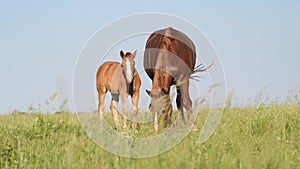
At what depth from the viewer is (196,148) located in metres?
4.64

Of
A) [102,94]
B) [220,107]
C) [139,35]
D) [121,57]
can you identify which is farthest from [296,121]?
[102,94]

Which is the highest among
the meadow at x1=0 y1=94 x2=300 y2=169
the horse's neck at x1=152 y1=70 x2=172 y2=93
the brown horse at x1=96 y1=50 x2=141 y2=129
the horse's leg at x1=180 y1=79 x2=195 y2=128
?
the brown horse at x1=96 y1=50 x2=141 y2=129

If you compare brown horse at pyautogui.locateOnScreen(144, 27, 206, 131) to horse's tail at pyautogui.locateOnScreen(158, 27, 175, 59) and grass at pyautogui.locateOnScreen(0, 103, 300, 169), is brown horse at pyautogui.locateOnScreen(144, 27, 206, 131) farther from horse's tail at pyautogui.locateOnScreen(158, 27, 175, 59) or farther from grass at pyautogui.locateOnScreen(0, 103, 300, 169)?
grass at pyautogui.locateOnScreen(0, 103, 300, 169)

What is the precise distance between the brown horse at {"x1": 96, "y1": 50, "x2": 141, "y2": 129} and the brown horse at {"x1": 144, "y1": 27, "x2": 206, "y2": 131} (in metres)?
1.33

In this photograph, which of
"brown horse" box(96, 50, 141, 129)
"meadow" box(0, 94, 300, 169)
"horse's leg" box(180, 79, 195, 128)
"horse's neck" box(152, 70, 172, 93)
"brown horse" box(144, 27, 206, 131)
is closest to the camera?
"meadow" box(0, 94, 300, 169)

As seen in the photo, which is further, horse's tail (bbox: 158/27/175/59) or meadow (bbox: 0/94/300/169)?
horse's tail (bbox: 158/27/175/59)

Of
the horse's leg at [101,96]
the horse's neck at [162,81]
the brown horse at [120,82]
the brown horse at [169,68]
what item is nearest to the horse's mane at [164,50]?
the brown horse at [169,68]

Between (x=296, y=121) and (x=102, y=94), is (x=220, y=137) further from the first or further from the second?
(x=102, y=94)

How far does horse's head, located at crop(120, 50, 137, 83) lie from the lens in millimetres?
10969

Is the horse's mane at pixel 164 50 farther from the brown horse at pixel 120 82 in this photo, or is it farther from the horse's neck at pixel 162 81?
the brown horse at pixel 120 82

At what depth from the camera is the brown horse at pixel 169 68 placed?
274 inches

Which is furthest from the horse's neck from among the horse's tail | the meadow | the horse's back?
the horse's back

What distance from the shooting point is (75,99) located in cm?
648

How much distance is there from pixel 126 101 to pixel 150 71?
2557 mm
